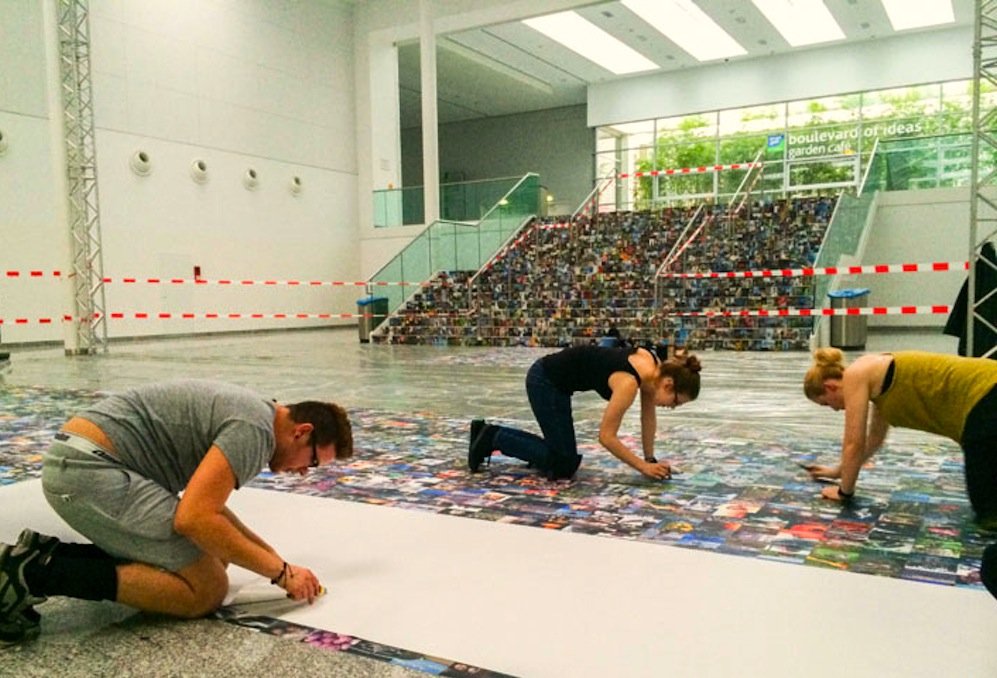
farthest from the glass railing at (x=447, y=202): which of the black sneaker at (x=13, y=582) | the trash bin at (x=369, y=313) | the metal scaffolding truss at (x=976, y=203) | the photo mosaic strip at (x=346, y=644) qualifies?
the black sneaker at (x=13, y=582)

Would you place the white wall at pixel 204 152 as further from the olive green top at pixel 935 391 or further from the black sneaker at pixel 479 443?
the olive green top at pixel 935 391

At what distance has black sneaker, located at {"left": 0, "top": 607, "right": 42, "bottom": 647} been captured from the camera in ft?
6.85

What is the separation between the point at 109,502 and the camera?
213 cm

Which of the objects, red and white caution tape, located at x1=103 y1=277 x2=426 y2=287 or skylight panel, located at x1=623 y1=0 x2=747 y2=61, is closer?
red and white caution tape, located at x1=103 y1=277 x2=426 y2=287

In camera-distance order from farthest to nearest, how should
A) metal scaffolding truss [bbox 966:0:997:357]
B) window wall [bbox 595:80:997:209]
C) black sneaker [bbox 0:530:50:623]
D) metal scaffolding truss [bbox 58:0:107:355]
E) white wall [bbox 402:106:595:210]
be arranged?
white wall [bbox 402:106:595:210] → window wall [bbox 595:80:997:209] → metal scaffolding truss [bbox 58:0:107:355] → metal scaffolding truss [bbox 966:0:997:357] → black sneaker [bbox 0:530:50:623]

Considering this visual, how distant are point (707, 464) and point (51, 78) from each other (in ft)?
39.6

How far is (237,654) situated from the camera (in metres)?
2.05

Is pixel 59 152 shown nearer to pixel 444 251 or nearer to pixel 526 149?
pixel 444 251

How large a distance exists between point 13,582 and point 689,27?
66.6 ft

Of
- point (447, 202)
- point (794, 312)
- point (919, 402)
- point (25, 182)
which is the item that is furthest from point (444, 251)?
point (919, 402)

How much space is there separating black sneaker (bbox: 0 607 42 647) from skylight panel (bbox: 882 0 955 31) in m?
20.5

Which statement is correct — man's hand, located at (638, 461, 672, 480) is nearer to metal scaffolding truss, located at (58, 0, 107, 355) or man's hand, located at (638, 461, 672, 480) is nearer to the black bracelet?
the black bracelet

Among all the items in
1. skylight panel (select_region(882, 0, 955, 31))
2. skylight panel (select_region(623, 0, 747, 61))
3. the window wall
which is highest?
skylight panel (select_region(623, 0, 747, 61))

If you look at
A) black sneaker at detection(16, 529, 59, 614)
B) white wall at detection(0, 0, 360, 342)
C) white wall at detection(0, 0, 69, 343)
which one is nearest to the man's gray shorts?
black sneaker at detection(16, 529, 59, 614)
